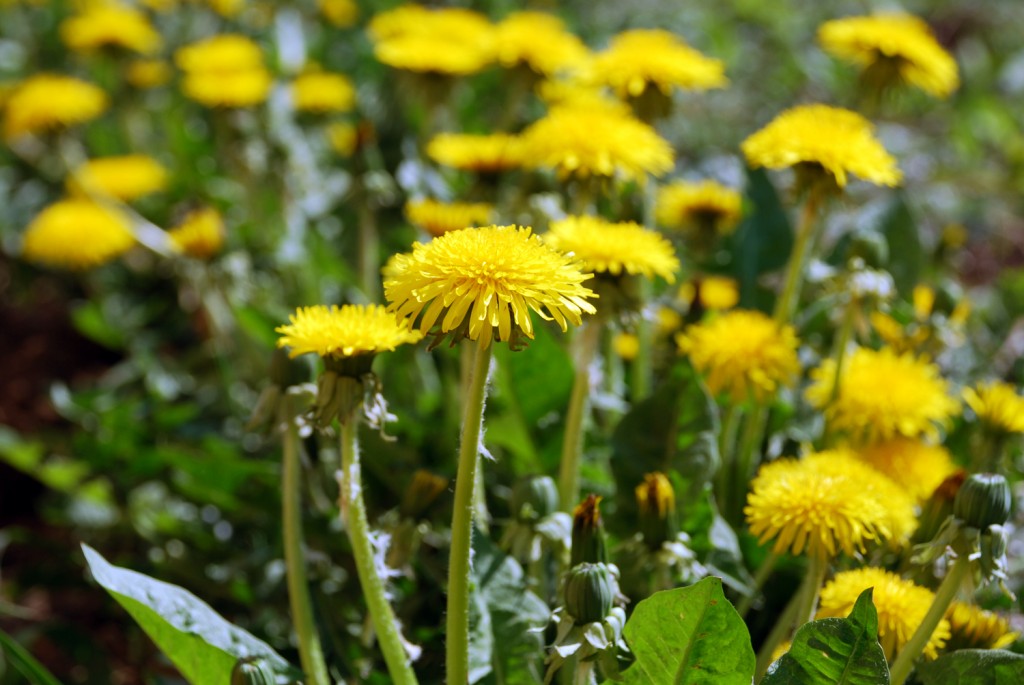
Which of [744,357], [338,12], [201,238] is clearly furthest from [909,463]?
[338,12]

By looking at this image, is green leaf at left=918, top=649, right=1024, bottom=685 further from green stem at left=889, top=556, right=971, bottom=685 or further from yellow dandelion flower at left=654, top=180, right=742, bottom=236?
yellow dandelion flower at left=654, top=180, right=742, bottom=236

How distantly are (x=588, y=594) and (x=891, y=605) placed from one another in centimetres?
47

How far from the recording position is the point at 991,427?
6.13ft

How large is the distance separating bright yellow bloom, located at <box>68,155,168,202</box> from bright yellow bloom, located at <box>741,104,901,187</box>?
6.85 ft

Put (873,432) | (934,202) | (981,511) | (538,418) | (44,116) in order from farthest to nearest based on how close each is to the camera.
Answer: (934,202) < (44,116) < (538,418) < (873,432) < (981,511)

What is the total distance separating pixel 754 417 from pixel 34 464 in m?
1.78

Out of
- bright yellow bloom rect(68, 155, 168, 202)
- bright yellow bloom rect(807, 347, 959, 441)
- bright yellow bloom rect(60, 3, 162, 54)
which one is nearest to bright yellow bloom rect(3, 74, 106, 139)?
bright yellow bloom rect(68, 155, 168, 202)

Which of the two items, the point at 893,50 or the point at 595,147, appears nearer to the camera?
the point at 595,147

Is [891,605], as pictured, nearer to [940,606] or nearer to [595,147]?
[940,606]

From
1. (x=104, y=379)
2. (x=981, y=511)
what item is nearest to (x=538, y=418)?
(x=981, y=511)

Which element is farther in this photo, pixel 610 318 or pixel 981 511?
pixel 610 318

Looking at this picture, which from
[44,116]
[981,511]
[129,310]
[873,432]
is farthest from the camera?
[129,310]

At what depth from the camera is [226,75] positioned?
320cm

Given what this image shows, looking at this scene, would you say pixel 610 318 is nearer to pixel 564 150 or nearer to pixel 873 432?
pixel 564 150
